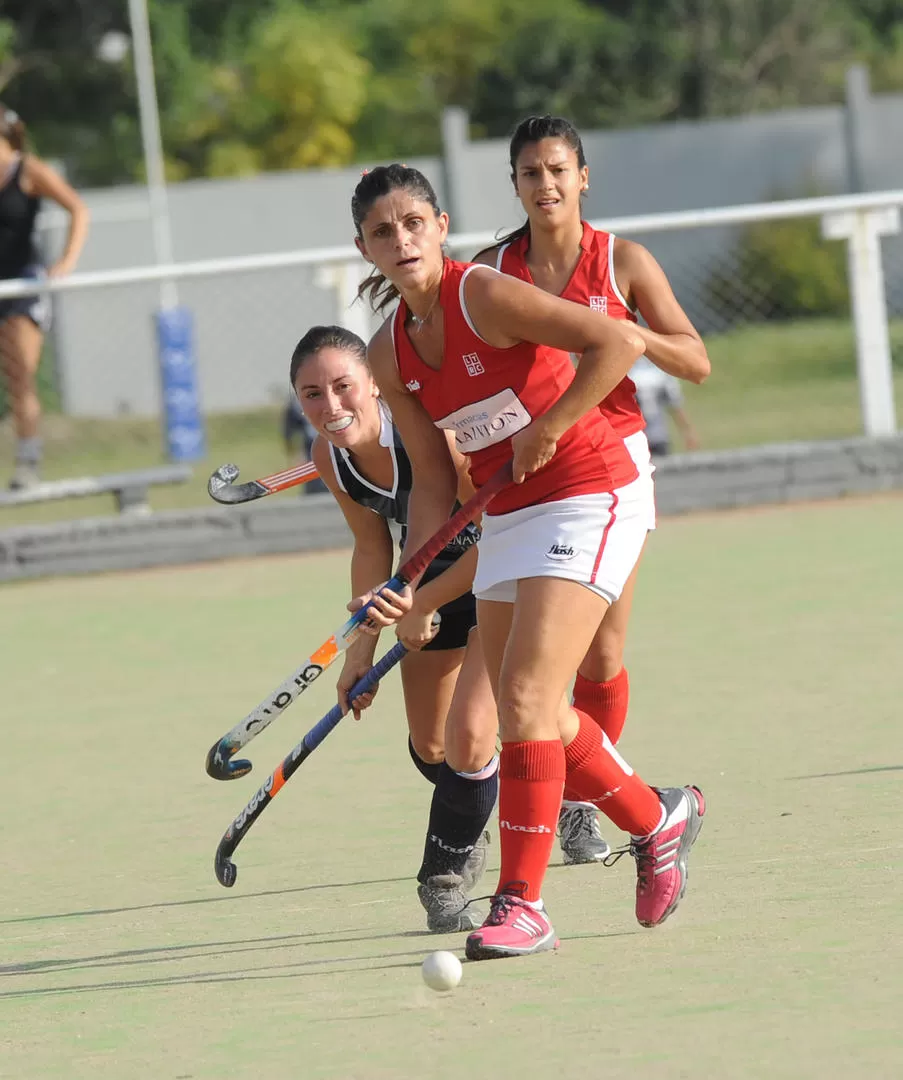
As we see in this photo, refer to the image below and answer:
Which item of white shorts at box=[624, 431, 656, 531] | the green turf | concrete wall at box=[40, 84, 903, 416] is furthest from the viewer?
concrete wall at box=[40, 84, 903, 416]

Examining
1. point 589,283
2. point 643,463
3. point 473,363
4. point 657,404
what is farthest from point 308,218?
point 473,363

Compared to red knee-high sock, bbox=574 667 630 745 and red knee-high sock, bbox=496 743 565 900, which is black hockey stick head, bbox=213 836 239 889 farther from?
red knee-high sock, bbox=574 667 630 745

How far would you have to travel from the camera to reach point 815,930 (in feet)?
12.5

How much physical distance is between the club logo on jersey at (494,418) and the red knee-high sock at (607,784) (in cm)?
61

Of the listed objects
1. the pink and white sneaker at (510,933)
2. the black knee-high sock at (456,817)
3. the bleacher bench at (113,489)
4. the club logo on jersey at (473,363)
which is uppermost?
the club logo on jersey at (473,363)

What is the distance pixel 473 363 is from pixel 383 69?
34853 mm

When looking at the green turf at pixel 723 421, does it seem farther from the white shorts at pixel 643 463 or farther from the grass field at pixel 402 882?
the white shorts at pixel 643 463

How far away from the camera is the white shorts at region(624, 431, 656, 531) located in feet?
14.0

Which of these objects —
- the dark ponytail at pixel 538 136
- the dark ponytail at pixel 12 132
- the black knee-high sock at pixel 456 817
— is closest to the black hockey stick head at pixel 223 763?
the black knee-high sock at pixel 456 817

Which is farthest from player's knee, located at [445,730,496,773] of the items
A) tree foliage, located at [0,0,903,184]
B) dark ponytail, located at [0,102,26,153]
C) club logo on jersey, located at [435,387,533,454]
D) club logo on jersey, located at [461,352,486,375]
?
tree foliage, located at [0,0,903,184]

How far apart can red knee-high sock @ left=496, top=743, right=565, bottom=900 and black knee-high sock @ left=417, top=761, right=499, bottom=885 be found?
1.21 feet

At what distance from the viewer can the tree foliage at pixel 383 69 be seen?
32.4m

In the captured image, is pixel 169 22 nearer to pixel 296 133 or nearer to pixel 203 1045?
pixel 296 133

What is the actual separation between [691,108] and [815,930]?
33526 mm
